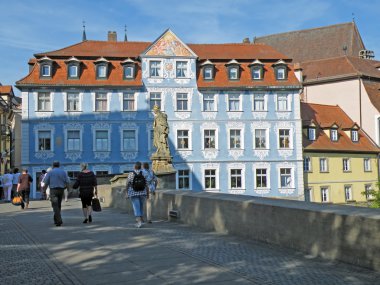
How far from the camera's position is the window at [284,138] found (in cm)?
4519

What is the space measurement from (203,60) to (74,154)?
1276 centimetres

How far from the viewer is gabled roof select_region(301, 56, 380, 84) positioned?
55.9 metres

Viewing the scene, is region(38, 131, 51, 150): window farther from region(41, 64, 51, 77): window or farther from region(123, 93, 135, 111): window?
region(123, 93, 135, 111): window

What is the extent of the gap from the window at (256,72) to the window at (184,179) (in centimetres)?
953

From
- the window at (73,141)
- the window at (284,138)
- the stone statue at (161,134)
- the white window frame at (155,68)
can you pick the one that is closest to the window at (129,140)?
the window at (73,141)

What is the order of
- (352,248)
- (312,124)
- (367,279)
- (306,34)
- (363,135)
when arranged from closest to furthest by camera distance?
(367,279)
(352,248)
(312,124)
(363,135)
(306,34)

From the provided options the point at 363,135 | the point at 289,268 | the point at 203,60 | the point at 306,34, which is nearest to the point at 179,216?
the point at 289,268

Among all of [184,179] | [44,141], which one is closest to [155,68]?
[184,179]

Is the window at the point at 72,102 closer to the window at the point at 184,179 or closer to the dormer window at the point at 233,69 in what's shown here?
the window at the point at 184,179

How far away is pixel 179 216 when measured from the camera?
45.3ft

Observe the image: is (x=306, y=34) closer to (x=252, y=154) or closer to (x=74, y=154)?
(x=252, y=154)

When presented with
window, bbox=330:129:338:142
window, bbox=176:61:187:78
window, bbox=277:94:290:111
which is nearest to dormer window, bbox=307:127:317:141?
window, bbox=330:129:338:142

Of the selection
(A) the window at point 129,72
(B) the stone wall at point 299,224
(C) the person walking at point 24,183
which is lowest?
(B) the stone wall at point 299,224

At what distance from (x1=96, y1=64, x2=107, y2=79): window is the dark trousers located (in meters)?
29.7
